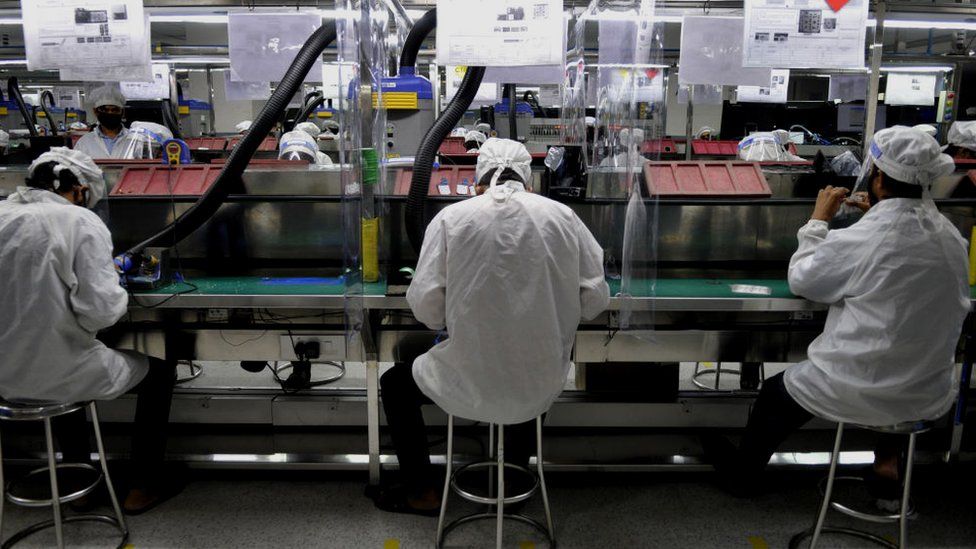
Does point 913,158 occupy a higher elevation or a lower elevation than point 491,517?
higher

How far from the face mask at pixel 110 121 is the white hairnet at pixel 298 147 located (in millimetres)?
991

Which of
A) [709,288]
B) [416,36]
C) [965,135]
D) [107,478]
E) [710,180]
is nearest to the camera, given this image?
[107,478]

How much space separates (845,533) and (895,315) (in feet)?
3.05

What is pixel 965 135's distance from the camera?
3.76 metres

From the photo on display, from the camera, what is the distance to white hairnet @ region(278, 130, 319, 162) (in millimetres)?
4206

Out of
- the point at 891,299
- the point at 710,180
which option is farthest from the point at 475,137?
the point at 891,299

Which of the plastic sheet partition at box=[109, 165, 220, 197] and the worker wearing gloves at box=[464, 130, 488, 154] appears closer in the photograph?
the plastic sheet partition at box=[109, 165, 220, 197]

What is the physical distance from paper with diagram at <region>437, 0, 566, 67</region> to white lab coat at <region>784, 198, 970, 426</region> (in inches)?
43.9

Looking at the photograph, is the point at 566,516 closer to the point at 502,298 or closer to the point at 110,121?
the point at 502,298

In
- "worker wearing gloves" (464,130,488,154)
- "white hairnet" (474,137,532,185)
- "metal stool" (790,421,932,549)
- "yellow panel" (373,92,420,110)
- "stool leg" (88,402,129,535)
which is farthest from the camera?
"worker wearing gloves" (464,130,488,154)

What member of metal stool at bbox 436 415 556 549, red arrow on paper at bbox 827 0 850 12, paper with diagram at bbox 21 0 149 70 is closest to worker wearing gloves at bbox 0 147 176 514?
paper with diagram at bbox 21 0 149 70

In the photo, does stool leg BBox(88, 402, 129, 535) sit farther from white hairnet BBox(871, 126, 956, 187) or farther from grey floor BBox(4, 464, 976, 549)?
white hairnet BBox(871, 126, 956, 187)

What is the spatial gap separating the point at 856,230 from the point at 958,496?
1.39m

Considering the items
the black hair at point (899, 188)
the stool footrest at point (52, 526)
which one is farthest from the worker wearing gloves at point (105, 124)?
the black hair at point (899, 188)
